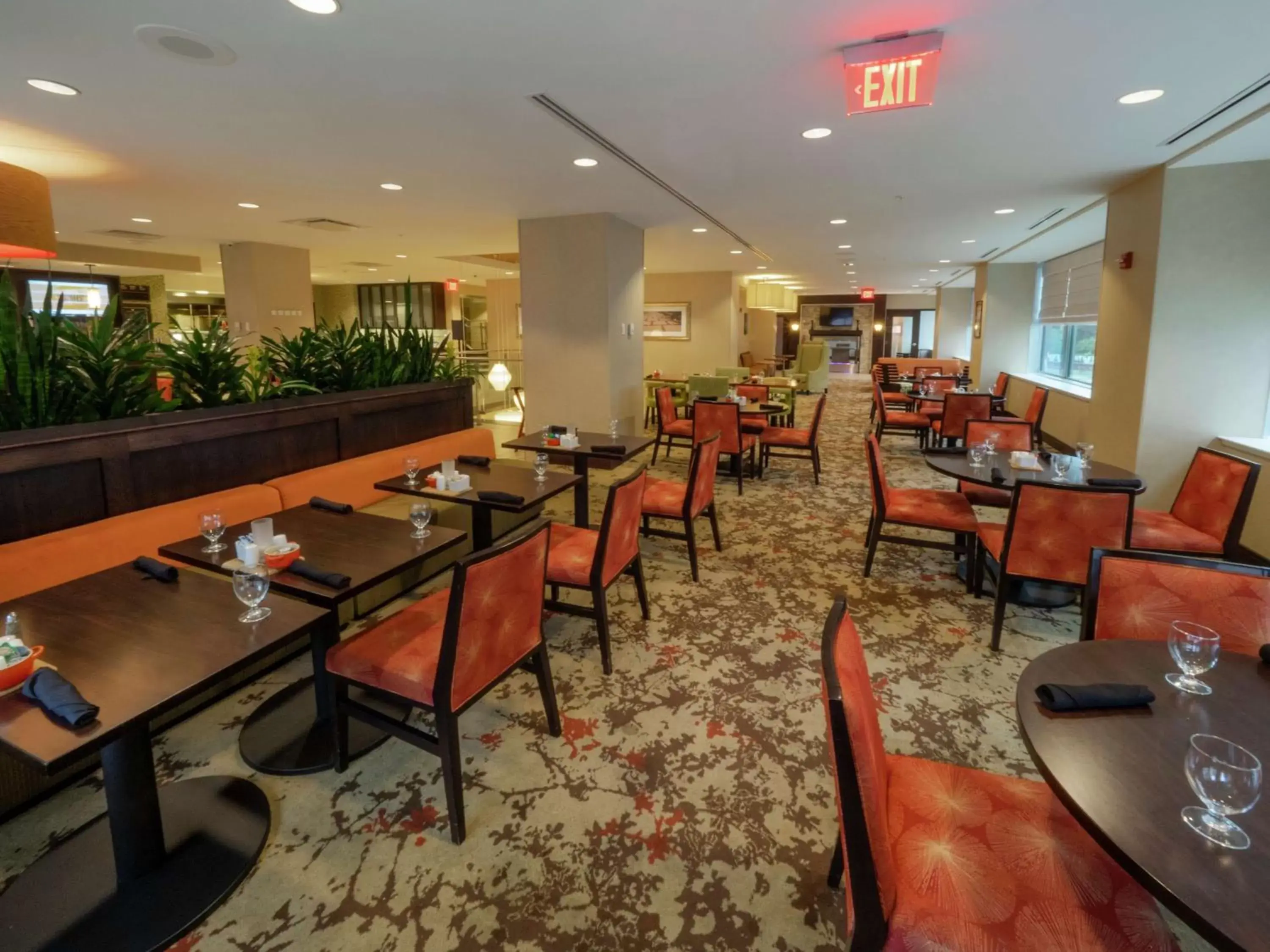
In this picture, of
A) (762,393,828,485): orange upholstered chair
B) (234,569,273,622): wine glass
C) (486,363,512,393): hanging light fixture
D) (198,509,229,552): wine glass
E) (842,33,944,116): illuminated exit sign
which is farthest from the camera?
(486,363,512,393): hanging light fixture

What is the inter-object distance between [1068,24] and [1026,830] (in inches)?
117

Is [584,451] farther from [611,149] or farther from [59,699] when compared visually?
[59,699]

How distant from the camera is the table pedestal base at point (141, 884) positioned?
5.14 ft

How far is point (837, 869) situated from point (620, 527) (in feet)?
5.11

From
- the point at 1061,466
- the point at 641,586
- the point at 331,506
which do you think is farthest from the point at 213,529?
the point at 1061,466

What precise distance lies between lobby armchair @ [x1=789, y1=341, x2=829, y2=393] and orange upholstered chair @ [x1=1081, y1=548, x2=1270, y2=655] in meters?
12.9

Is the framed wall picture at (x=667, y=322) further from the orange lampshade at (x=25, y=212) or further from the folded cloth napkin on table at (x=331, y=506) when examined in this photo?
the folded cloth napkin on table at (x=331, y=506)

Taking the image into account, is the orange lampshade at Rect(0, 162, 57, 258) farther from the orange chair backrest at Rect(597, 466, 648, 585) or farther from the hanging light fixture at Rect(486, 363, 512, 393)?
the hanging light fixture at Rect(486, 363, 512, 393)

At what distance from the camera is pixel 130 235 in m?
7.84

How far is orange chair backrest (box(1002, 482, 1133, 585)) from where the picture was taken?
2.75 m

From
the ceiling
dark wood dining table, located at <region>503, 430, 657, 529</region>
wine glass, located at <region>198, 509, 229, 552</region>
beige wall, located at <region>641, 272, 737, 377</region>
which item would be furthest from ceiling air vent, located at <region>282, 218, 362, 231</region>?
wine glass, located at <region>198, 509, 229, 552</region>

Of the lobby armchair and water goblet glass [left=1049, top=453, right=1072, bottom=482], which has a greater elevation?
the lobby armchair

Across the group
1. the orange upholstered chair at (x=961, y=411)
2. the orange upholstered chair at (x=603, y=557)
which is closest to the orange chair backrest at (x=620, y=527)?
the orange upholstered chair at (x=603, y=557)

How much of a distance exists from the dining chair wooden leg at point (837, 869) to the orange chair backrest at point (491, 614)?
3.78 ft
